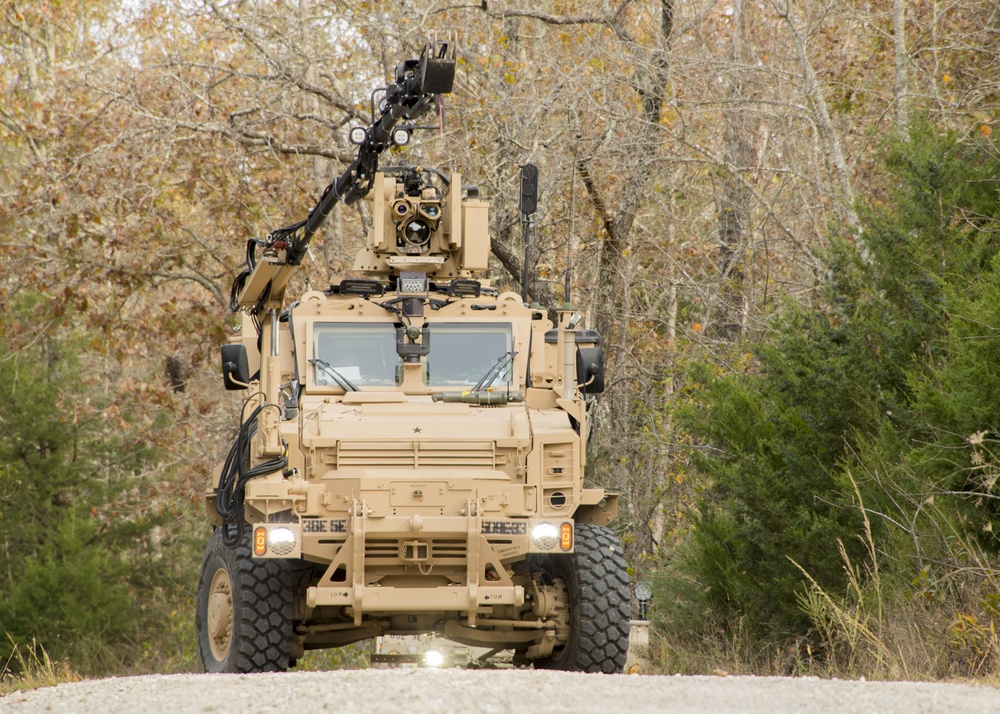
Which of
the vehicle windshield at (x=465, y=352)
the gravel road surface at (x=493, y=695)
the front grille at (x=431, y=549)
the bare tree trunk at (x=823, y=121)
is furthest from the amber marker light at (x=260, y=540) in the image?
the bare tree trunk at (x=823, y=121)

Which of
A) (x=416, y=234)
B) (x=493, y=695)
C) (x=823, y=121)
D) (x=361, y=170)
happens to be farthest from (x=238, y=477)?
(x=823, y=121)

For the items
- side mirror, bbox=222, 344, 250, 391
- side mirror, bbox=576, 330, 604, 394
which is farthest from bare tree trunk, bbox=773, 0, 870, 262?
side mirror, bbox=222, 344, 250, 391

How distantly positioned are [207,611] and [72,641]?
45.3 ft

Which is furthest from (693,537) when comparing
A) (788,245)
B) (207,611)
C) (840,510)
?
(788,245)

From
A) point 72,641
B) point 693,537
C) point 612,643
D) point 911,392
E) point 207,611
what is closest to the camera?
point 612,643

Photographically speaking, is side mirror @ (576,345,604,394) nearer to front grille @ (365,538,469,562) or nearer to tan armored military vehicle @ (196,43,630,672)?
tan armored military vehicle @ (196,43,630,672)

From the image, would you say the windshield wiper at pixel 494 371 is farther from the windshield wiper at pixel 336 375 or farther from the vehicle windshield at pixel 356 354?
the windshield wiper at pixel 336 375

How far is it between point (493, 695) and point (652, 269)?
13.6 meters

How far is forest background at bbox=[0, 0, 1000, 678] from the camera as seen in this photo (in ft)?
33.4

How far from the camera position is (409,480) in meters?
8.95

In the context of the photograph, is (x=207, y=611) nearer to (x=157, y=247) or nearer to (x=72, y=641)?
(x=157, y=247)

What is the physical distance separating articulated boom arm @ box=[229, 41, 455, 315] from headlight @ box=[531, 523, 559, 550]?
2955 millimetres

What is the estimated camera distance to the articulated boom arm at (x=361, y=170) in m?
9.49

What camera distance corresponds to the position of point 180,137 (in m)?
16.6
